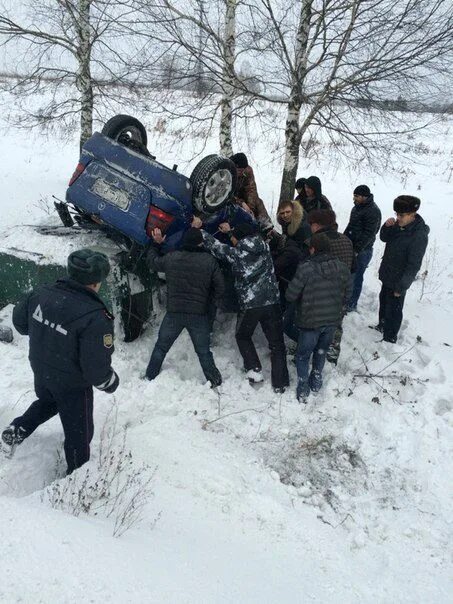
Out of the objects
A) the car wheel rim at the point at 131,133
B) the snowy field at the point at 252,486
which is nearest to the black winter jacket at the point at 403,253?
the snowy field at the point at 252,486

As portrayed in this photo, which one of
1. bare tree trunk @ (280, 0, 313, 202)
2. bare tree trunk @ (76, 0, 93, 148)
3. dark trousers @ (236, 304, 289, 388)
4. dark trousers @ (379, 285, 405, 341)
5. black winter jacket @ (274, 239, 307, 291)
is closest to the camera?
dark trousers @ (236, 304, 289, 388)

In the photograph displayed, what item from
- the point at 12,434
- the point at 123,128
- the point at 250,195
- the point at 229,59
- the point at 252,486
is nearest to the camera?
the point at 12,434

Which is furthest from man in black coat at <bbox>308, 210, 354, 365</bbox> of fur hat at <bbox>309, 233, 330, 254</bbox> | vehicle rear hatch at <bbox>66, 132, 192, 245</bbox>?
vehicle rear hatch at <bbox>66, 132, 192, 245</bbox>

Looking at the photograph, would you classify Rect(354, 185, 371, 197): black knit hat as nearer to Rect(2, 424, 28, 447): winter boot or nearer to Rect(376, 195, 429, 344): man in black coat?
Rect(376, 195, 429, 344): man in black coat

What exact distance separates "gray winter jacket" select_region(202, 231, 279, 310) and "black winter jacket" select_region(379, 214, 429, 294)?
59.8 inches

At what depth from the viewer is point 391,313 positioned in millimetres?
5293

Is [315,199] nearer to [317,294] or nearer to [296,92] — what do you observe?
[296,92]

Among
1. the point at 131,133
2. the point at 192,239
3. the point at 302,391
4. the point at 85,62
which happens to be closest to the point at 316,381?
the point at 302,391

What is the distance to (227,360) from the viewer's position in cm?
504

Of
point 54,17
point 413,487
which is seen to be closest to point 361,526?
point 413,487

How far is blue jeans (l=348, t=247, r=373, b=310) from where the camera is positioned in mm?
5934

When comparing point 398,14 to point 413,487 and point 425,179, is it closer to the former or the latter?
point 413,487

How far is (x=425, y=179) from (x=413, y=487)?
548 inches

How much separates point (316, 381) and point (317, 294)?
3.27 feet
